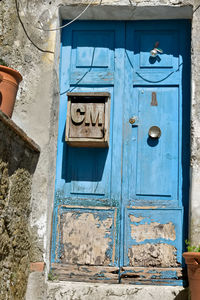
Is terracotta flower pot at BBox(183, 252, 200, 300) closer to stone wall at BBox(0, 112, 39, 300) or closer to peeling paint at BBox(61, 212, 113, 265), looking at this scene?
peeling paint at BBox(61, 212, 113, 265)

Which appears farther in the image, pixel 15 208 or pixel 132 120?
pixel 132 120

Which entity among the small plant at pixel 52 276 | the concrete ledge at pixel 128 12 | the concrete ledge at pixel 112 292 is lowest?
the concrete ledge at pixel 112 292

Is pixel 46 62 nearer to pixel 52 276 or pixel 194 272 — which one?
pixel 52 276

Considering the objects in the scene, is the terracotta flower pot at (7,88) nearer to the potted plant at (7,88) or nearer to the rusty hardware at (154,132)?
the potted plant at (7,88)

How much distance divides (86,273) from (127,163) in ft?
3.70

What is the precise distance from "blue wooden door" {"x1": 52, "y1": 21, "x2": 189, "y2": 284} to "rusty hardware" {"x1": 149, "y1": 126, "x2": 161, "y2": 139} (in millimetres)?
15

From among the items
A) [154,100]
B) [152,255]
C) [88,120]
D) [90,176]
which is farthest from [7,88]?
[152,255]

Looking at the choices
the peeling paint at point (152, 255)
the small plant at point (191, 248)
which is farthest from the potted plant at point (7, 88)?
the small plant at point (191, 248)

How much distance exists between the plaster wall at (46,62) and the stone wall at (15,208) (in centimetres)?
14

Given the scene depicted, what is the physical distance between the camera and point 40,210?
14.2 feet

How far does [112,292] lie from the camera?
4.12 metres

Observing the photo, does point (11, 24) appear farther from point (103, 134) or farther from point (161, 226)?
point (161, 226)

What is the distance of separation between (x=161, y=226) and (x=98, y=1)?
7.71ft

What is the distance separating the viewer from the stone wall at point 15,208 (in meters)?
3.58
